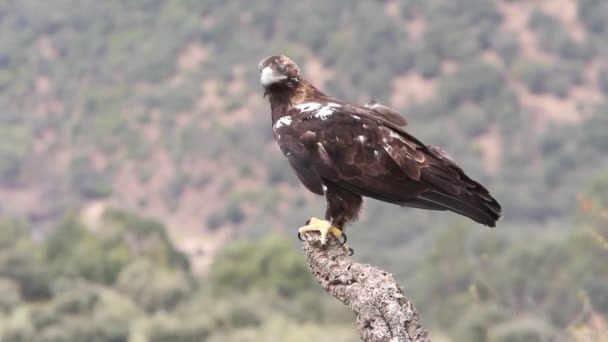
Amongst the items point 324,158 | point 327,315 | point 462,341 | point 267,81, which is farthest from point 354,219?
point 327,315

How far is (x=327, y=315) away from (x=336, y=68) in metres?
36.3

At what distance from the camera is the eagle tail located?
7809mm

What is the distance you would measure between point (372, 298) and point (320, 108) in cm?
200

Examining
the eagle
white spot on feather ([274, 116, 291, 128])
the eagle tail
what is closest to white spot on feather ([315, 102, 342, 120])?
the eagle

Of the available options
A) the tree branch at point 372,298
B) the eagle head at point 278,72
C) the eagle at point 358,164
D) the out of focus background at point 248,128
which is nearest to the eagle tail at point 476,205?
the eagle at point 358,164

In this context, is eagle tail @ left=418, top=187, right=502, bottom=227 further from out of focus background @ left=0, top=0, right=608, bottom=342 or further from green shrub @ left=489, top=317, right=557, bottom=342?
out of focus background @ left=0, top=0, right=608, bottom=342

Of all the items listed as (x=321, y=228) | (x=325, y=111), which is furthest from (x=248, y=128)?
(x=321, y=228)

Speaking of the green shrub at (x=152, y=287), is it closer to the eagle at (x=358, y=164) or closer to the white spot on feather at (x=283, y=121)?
the white spot on feather at (x=283, y=121)

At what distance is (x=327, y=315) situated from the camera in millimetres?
37938

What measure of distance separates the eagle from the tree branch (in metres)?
0.53

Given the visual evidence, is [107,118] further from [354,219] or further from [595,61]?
[354,219]

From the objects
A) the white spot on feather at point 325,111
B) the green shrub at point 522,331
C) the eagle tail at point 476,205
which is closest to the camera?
the eagle tail at point 476,205

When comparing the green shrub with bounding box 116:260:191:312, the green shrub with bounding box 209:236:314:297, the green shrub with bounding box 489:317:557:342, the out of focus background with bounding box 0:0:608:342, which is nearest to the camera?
the green shrub with bounding box 489:317:557:342

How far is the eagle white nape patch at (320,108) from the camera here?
26.7 ft
